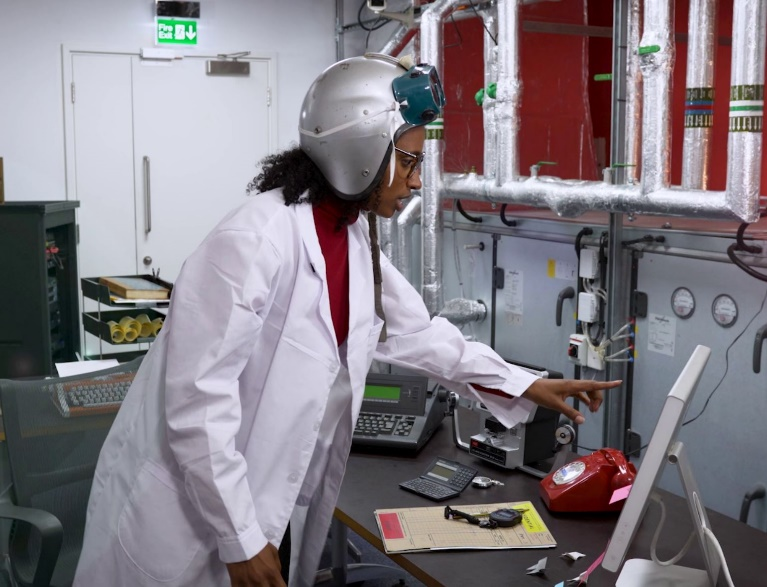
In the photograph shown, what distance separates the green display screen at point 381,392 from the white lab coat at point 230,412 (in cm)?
66

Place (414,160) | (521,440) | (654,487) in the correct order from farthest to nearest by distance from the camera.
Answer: (521,440), (414,160), (654,487)

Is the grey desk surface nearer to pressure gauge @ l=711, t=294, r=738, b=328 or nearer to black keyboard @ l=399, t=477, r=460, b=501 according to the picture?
black keyboard @ l=399, t=477, r=460, b=501

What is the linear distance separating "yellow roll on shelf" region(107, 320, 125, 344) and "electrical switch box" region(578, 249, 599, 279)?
169 cm

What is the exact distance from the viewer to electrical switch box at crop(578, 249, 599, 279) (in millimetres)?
3066

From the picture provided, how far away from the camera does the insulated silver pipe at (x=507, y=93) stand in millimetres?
3102

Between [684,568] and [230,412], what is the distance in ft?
2.77

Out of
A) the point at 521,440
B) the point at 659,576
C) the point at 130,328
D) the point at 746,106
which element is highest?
the point at 746,106

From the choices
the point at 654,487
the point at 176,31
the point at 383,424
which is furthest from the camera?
the point at 176,31

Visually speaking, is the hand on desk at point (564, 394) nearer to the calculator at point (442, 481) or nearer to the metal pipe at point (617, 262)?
the calculator at point (442, 481)

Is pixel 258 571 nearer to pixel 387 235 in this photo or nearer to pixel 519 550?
pixel 519 550

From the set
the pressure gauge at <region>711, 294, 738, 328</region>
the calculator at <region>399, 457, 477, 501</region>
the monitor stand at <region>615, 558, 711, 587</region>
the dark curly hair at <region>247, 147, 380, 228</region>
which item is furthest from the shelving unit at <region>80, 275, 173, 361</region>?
the monitor stand at <region>615, 558, 711, 587</region>

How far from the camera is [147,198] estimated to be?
466 cm

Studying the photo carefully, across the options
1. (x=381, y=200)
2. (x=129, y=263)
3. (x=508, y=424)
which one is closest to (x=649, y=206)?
(x=508, y=424)

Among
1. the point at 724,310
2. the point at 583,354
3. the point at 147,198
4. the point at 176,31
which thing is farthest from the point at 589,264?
the point at 176,31
